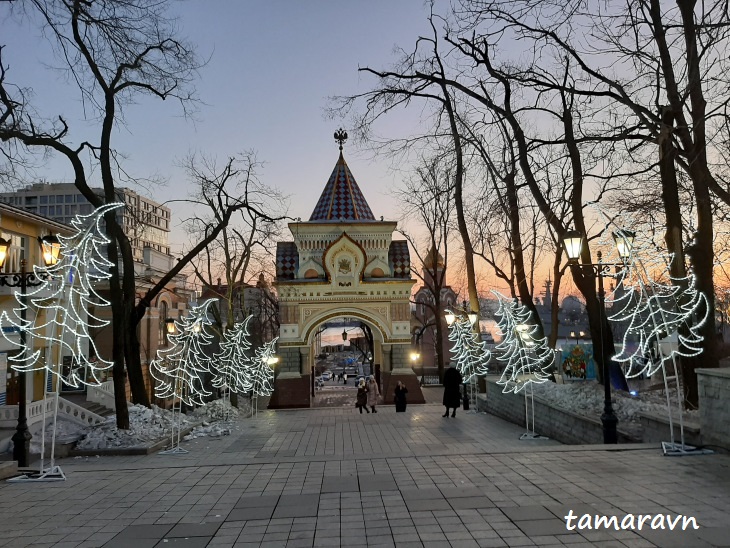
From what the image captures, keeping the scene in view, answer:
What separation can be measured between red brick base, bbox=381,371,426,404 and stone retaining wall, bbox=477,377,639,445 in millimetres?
5353

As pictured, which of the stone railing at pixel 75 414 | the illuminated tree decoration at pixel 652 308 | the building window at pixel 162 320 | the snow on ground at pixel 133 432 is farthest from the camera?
the building window at pixel 162 320

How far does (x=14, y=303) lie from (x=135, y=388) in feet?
18.4

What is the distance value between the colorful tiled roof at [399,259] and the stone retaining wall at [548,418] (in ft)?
27.4

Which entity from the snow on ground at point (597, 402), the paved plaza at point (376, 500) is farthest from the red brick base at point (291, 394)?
the paved plaza at point (376, 500)

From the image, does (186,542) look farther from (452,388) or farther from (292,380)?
(292,380)

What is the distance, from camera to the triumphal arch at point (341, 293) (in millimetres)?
25453

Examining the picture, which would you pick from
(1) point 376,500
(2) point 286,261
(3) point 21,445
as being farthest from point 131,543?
(2) point 286,261

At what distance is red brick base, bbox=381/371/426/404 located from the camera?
24.9 m

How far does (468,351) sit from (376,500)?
14.1 meters

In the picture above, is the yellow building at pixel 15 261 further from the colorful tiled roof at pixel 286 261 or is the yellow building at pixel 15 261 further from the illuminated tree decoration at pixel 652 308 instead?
the illuminated tree decoration at pixel 652 308

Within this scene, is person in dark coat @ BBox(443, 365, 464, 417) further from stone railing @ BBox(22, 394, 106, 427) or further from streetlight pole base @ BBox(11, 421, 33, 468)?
streetlight pole base @ BBox(11, 421, 33, 468)

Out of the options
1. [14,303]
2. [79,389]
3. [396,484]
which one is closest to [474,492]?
[396,484]

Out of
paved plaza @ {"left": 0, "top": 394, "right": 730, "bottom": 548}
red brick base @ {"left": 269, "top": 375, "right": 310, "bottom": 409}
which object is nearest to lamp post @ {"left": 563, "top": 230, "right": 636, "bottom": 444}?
paved plaza @ {"left": 0, "top": 394, "right": 730, "bottom": 548}

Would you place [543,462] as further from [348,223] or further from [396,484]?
[348,223]
